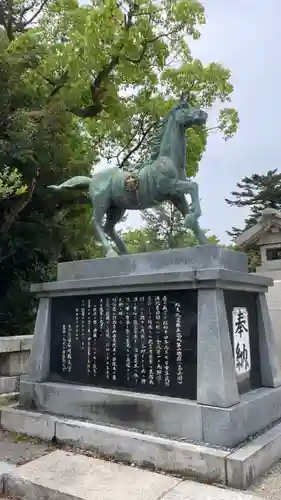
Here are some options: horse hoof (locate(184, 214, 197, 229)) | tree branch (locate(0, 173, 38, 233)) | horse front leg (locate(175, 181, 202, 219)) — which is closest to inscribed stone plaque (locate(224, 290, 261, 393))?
horse hoof (locate(184, 214, 197, 229))

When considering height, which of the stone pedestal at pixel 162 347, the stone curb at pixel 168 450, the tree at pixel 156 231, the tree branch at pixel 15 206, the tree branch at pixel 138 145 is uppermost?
the tree branch at pixel 138 145

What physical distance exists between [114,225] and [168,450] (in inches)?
106

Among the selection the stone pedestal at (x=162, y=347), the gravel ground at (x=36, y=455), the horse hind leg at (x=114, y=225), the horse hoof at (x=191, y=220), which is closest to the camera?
the gravel ground at (x=36, y=455)

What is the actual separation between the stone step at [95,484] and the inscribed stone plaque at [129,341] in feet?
2.40

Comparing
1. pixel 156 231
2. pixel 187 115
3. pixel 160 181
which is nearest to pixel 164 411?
pixel 160 181

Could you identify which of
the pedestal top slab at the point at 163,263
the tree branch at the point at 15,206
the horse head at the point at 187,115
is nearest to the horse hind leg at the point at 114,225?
the pedestal top slab at the point at 163,263

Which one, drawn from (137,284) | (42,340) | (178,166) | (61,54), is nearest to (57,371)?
(42,340)

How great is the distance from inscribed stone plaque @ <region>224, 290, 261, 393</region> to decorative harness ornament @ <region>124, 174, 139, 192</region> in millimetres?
1592

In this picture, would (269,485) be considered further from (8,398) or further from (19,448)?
(8,398)

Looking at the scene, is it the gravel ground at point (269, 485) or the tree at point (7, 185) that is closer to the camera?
the gravel ground at point (269, 485)

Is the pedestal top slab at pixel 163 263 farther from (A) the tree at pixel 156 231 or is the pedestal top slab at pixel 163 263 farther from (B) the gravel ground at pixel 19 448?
(A) the tree at pixel 156 231

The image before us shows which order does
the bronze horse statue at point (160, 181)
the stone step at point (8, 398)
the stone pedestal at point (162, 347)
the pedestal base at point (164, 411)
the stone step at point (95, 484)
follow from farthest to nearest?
the stone step at point (8, 398) → the bronze horse statue at point (160, 181) → the stone pedestal at point (162, 347) → the pedestal base at point (164, 411) → the stone step at point (95, 484)

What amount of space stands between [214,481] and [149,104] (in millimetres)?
8913

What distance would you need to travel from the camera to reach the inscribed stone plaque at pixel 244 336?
3.69 meters
